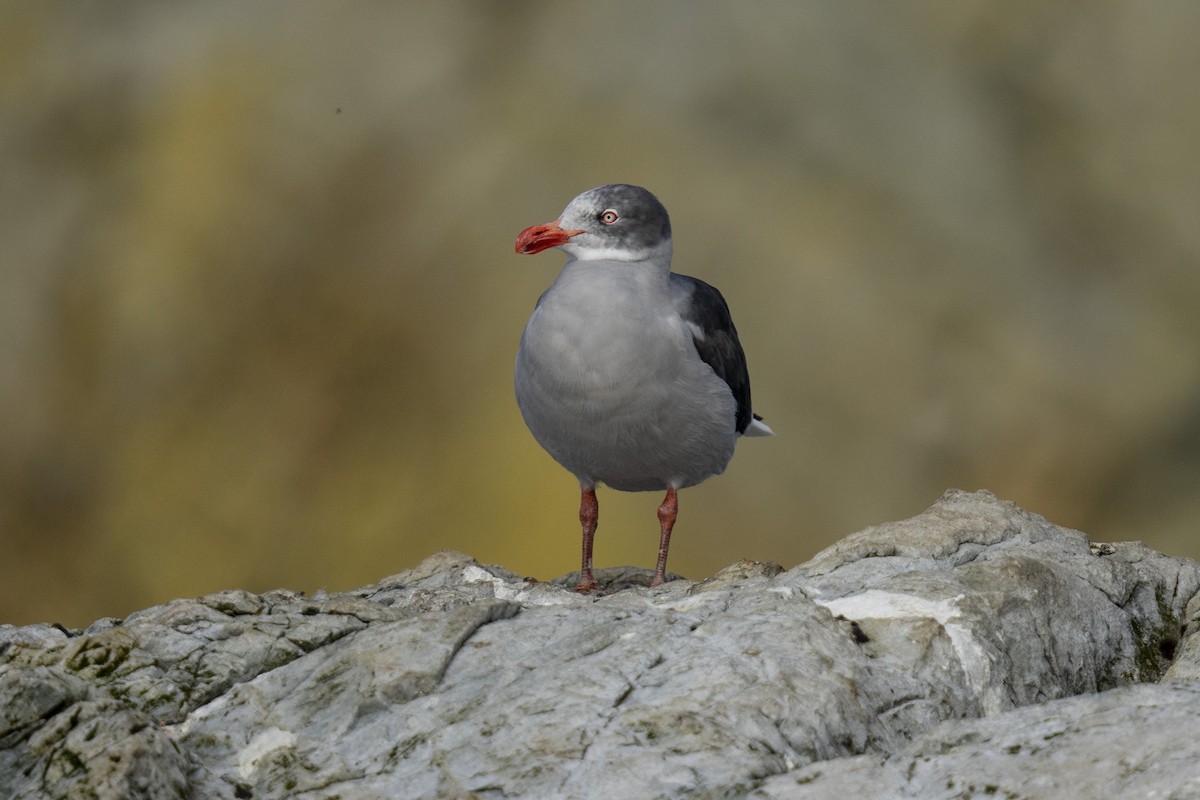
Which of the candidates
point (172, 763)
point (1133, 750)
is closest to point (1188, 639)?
point (1133, 750)

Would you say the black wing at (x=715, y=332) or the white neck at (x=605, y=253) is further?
the black wing at (x=715, y=332)

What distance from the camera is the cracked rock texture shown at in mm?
4922

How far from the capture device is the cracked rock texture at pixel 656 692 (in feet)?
16.1

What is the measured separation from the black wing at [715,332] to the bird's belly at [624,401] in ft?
0.55

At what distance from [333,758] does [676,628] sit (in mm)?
1650

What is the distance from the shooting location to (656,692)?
18.2 ft

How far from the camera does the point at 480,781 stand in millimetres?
5113

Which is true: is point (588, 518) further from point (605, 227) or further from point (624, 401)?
point (605, 227)

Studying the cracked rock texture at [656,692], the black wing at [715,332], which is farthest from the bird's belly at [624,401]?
the cracked rock texture at [656,692]

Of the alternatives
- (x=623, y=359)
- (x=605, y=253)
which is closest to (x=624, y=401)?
(x=623, y=359)

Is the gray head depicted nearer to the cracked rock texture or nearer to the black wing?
the black wing

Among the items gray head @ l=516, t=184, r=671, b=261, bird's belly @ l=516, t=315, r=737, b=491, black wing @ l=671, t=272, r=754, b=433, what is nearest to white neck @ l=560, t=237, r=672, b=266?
gray head @ l=516, t=184, r=671, b=261

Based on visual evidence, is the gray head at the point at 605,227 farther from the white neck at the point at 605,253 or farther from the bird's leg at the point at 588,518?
the bird's leg at the point at 588,518

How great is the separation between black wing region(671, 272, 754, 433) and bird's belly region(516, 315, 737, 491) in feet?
0.55
